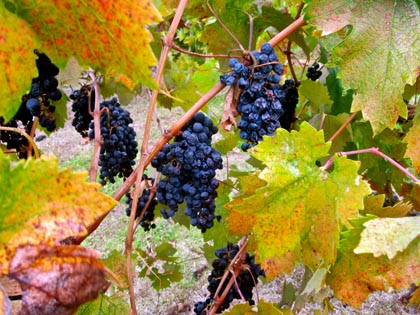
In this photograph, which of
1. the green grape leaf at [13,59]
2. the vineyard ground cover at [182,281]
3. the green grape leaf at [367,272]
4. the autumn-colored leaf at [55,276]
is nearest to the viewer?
the autumn-colored leaf at [55,276]

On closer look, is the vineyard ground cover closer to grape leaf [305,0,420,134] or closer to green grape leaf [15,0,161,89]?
grape leaf [305,0,420,134]

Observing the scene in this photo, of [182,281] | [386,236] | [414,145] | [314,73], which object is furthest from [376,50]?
[182,281]

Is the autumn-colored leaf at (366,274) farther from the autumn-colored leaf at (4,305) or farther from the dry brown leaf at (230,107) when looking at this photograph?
the autumn-colored leaf at (4,305)

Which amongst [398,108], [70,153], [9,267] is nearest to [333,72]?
[398,108]

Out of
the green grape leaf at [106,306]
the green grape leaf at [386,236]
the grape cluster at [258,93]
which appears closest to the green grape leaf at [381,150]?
the grape cluster at [258,93]

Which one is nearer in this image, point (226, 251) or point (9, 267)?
point (9, 267)

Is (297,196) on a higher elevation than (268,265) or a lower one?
higher

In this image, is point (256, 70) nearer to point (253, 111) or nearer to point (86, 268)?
point (253, 111)
